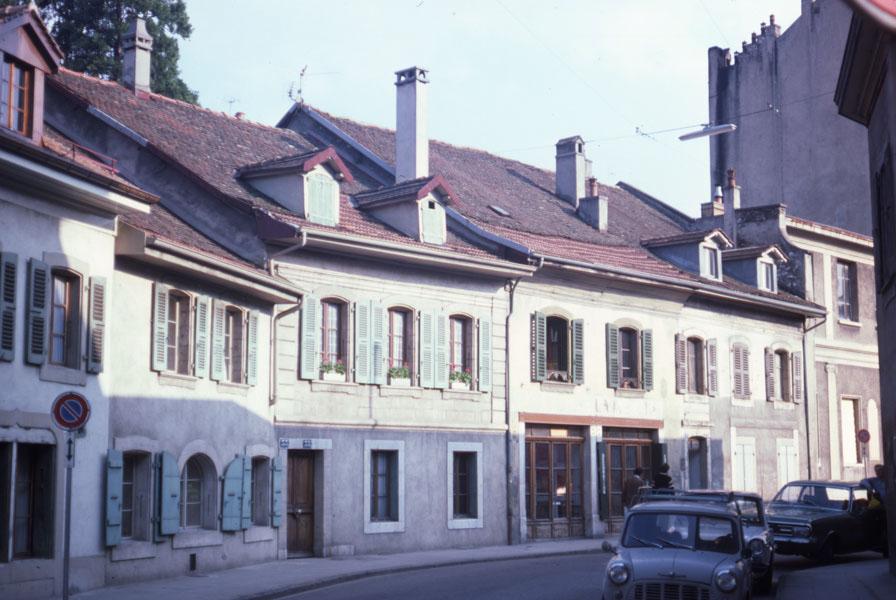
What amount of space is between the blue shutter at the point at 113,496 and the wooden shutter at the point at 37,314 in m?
2.23

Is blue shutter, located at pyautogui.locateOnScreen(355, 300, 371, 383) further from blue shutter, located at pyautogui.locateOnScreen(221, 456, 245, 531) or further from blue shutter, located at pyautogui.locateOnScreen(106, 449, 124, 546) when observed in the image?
blue shutter, located at pyautogui.locateOnScreen(106, 449, 124, 546)

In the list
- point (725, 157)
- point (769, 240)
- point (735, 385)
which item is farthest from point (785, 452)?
point (725, 157)

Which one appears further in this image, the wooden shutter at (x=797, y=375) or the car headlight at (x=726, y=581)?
the wooden shutter at (x=797, y=375)

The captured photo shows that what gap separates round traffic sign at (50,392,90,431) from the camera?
14.5 m

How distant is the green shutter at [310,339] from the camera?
24594 mm

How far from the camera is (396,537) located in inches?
1025

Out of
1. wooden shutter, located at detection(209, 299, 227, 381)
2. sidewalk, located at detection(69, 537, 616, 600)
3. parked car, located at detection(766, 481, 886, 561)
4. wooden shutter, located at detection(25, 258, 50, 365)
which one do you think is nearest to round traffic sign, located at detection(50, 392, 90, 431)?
wooden shutter, located at detection(25, 258, 50, 365)

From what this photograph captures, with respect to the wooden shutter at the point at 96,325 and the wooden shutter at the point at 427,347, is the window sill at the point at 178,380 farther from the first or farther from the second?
the wooden shutter at the point at 427,347

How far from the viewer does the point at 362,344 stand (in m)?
25.8

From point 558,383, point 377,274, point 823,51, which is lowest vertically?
point 558,383

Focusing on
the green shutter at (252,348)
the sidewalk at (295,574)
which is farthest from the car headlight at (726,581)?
the green shutter at (252,348)

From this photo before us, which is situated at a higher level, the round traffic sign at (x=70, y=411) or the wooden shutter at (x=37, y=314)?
the wooden shutter at (x=37, y=314)

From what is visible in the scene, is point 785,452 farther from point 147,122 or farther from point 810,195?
point 147,122

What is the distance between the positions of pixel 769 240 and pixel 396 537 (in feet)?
63.1
